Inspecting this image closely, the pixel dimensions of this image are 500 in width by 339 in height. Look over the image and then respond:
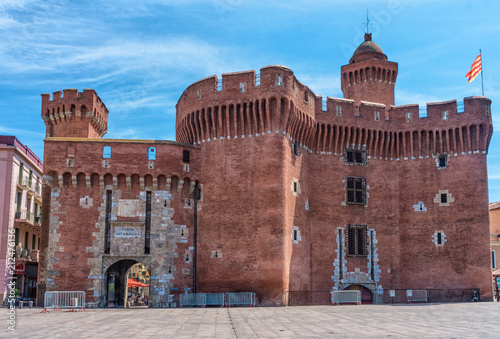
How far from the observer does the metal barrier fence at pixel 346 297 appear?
4028 centimetres

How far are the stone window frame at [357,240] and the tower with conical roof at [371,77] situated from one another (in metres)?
13.3

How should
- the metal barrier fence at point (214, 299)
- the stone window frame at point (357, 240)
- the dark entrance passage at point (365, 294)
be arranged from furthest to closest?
the stone window frame at point (357, 240), the dark entrance passage at point (365, 294), the metal barrier fence at point (214, 299)

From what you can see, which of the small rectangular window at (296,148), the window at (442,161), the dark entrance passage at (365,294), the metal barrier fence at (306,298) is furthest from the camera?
the window at (442,161)

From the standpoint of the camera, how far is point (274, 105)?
133 ft

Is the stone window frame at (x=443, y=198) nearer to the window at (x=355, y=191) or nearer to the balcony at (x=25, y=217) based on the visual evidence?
the window at (x=355, y=191)

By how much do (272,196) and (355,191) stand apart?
9.47m

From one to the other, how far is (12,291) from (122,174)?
12145 mm

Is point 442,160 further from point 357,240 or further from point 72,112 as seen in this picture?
point 72,112

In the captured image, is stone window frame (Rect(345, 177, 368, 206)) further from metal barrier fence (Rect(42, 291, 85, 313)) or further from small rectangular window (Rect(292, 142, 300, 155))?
metal barrier fence (Rect(42, 291, 85, 313))

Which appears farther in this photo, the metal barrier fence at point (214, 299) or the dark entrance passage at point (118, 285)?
the dark entrance passage at point (118, 285)

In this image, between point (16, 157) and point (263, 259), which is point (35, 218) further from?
point (263, 259)

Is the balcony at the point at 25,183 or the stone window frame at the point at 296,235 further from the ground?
the balcony at the point at 25,183

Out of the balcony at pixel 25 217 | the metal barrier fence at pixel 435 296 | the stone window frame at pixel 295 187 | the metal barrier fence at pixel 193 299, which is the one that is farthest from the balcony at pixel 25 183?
the metal barrier fence at pixel 435 296

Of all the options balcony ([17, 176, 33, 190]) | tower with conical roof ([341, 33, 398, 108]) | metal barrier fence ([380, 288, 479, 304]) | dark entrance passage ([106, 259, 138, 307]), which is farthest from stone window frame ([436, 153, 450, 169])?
balcony ([17, 176, 33, 190])
